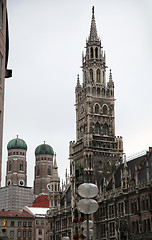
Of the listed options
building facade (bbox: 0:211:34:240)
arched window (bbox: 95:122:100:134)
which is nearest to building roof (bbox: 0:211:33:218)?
building facade (bbox: 0:211:34:240)

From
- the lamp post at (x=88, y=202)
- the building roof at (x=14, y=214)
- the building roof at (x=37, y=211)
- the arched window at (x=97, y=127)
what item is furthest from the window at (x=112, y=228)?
the lamp post at (x=88, y=202)

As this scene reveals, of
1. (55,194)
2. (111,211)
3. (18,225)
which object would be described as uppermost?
(55,194)

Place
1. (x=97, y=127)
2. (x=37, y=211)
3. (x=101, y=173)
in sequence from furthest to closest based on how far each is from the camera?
(x=37, y=211) < (x=97, y=127) < (x=101, y=173)

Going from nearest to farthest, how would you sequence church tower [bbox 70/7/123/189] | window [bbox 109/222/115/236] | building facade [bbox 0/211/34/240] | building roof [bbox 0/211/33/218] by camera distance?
window [bbox 109/222/115/236]
church tower [bbox 70/7/123/189]
building facade [bbox 0/211/34/240]
building roof [bbox 0/211/33/218]

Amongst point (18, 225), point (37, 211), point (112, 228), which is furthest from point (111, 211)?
point (37, 211)

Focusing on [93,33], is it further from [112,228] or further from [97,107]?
[112,228]

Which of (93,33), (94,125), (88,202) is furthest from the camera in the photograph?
(93,33)

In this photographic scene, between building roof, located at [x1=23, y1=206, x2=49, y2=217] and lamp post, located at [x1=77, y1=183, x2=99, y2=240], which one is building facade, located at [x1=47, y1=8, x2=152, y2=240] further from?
lamp post, located at [x1=77, y1=183, x2=99, y2=240]

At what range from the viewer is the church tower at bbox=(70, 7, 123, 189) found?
89.3 m

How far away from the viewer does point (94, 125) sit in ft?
306

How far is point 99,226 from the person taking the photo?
81.8 meters

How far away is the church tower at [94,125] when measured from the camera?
8931cm

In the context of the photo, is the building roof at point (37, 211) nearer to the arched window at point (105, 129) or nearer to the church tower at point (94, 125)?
the church tower at point (94, 125)

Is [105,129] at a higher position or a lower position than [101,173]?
higher
